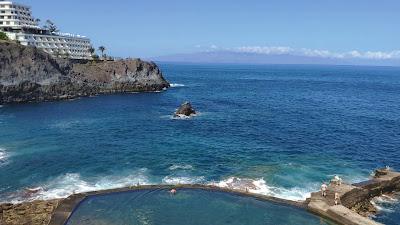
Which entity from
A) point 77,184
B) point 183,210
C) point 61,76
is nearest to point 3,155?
→ point 77,184

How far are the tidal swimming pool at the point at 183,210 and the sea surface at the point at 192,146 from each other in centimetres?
757

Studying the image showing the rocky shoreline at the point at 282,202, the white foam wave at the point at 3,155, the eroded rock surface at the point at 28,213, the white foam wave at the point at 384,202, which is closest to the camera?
the rocky shoreline at the point at 282,202

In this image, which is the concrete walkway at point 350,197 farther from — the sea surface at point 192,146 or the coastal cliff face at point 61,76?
the coastal cliff face at point 61,76

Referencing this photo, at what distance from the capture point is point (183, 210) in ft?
151

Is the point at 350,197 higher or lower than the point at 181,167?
higher

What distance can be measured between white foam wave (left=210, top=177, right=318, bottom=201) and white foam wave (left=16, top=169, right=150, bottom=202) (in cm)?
1134

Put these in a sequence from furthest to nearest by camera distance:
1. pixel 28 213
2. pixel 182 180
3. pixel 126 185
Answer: pixel 182 180 < pixel 126 185 < pixel 28 213

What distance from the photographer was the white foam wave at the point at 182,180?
58750 mm

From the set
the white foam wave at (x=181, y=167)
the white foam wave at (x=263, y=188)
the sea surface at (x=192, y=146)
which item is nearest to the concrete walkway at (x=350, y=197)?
the sea surface at (x=192, y=146)

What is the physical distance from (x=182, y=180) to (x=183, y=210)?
44.2 feet

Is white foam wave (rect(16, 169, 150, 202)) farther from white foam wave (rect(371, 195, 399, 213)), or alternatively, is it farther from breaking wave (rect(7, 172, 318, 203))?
white foam wave (rect(371, 195, 399, 213))

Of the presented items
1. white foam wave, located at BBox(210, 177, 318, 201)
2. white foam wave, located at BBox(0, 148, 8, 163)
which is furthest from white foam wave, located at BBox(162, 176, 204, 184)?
white foam wave, located at BBox(0, 148, 8, 163)

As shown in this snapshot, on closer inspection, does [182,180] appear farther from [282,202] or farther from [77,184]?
[282,202]

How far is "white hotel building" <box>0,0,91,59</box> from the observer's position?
167 meters
